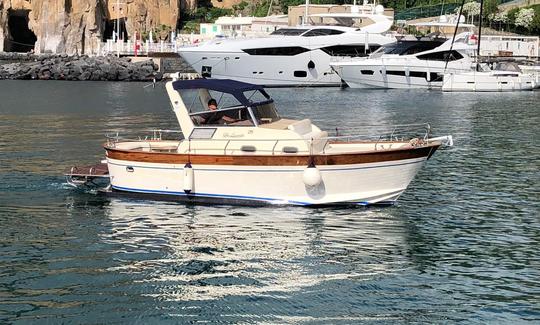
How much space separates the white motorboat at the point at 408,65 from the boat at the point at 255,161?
44.6 metres

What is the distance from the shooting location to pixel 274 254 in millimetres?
16844

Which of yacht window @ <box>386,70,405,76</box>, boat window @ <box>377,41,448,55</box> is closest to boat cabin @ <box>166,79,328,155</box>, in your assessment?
yacht window @ <box>386,70,405,76</box>

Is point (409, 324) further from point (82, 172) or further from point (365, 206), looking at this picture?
point (82, 172)

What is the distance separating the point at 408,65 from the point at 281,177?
155 feet

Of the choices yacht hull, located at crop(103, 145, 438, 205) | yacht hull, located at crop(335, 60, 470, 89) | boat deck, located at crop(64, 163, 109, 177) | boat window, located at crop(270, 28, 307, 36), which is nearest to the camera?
yacht hull, located at crop(103, 145, 438, 205)

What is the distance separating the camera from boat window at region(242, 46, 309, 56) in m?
67.8

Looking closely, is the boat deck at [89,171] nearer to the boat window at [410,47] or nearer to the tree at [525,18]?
the boat window at [410,47]

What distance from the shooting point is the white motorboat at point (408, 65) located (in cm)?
6544

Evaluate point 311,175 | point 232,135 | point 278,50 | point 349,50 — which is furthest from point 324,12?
point 311,175

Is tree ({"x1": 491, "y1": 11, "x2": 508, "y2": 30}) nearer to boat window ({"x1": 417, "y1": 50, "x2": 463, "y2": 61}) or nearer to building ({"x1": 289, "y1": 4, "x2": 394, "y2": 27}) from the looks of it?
building ({"x1": 289, "y1": 4, "x2": 394, "y2": 27})

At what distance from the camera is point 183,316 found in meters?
13.6

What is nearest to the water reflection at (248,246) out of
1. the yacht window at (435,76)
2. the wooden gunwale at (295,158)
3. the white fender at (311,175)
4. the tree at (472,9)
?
the white fender at (311,175)

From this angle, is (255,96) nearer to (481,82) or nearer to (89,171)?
(89,171)

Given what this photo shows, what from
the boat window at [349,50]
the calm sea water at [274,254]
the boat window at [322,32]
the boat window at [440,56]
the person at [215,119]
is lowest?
the calm sea water at [274,254]
